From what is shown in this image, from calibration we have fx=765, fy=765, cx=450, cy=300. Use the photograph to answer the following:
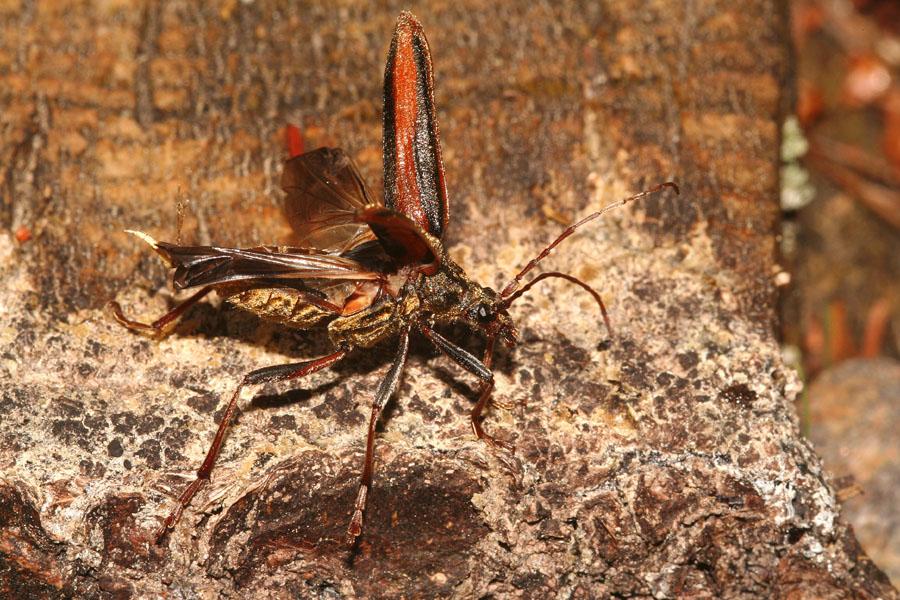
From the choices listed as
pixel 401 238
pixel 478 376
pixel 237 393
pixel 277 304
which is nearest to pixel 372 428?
pixel 478 376

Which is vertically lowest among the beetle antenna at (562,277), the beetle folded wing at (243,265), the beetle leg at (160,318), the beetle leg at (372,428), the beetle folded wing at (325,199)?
the beetle leg at (372,428)

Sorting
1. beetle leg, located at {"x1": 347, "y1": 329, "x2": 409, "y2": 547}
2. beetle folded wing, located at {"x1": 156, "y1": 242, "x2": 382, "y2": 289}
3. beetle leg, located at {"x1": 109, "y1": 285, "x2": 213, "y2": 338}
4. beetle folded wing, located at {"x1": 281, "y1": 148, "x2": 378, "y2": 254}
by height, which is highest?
beetle folded wing, located at {"x1": 281, "y1": 148, "x2": 378, "y2": 254}

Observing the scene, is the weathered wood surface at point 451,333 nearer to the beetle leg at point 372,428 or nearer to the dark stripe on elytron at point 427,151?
the beetle leg at point 372,428

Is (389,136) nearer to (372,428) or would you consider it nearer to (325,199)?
(325,199)

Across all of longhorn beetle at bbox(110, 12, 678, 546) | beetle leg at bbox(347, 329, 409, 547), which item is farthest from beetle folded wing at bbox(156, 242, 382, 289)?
beetle leg at bbox(347, 329, 409, 547)

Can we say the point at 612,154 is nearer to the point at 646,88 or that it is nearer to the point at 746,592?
the point at 646,88

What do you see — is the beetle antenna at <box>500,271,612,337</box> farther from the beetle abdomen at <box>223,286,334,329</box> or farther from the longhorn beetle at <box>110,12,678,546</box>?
the beetle abdomen at <box>223,286,334,329</box>

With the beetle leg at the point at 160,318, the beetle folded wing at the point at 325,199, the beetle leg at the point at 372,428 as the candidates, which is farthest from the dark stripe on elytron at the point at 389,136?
the beetle leg at the point at 160,318
